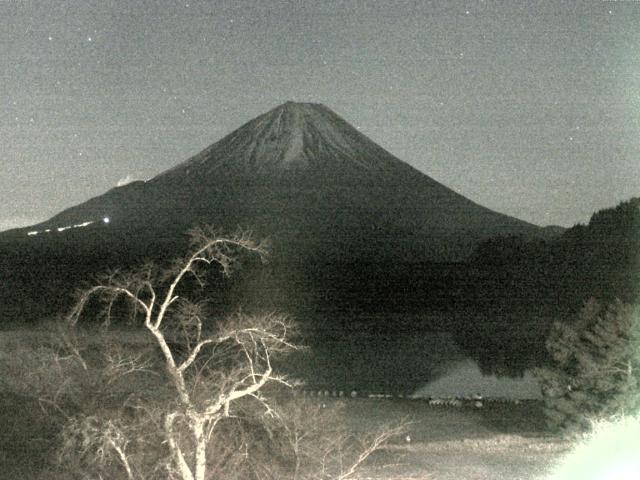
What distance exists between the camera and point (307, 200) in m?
140

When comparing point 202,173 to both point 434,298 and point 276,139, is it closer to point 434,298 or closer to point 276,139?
point 276,139

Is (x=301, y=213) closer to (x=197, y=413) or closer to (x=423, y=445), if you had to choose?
(x=423, y=445)

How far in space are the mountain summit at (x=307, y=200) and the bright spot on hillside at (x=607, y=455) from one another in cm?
9180

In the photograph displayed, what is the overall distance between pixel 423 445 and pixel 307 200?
408ft

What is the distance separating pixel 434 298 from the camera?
7175 cm

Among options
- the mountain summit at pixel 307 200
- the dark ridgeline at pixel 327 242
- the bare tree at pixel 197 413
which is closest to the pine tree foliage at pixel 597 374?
the bare tree at pixel 197 413

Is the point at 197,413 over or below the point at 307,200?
below

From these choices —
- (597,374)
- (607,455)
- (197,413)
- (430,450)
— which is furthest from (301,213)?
(197,413)

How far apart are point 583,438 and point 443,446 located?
2.77m

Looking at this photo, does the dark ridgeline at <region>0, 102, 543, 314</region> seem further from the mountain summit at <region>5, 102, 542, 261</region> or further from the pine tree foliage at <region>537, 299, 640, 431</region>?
the pine tree foliage at <region>537, 299, 640, 431</region>

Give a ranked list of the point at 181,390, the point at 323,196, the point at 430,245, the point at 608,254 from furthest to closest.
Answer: the point at 323,196 < the point at 430,245 < the point at 608,254 < the point at 181,390

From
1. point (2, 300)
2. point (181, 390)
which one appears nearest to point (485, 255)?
point (2, 300)

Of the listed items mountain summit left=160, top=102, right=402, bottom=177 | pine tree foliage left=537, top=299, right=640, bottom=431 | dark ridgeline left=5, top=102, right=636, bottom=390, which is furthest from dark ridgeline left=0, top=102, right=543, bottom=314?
pine tree foliage left=537, top=299, right=640, bottom=431

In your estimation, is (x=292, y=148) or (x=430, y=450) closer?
(x=430, y=450)
